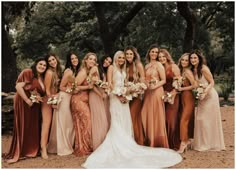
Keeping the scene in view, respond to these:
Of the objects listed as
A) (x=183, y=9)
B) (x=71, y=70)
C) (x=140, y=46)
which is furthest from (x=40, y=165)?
(x=140, y=46)

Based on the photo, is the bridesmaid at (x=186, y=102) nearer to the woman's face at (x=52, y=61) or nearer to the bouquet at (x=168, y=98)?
the bouquet at (x=168, y=98)

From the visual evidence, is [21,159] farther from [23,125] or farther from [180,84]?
[180,84]

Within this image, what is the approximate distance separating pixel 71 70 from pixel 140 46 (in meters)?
17.7

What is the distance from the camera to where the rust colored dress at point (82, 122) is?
775 centimetres

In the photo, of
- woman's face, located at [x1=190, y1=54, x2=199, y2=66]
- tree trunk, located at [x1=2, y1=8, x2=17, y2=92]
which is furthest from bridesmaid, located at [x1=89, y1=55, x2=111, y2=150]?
tree trunk, located at [x1=2, y1=8, x2=17, y2=92]

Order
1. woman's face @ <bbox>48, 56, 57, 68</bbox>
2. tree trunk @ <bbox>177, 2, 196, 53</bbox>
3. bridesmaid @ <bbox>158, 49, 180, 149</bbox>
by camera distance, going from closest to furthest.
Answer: woman's face @ <bbox>48, 56, 57, 68</bbox>
bridesmaid @ <bbox>158, 49, 180, 149</bbox>
tree trunk @ <bbox>177, 2, 196, 53</bbox>

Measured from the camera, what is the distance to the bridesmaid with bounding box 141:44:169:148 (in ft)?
25.7

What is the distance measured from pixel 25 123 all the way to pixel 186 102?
3.76m

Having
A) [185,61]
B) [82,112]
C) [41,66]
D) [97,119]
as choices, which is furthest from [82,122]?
[185,61]

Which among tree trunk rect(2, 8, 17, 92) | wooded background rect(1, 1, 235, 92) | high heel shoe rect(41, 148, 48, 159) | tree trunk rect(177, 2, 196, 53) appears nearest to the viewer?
high heel shoe rect(41, 148, 48, 159)

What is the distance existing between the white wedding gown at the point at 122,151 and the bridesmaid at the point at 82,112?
0.44m

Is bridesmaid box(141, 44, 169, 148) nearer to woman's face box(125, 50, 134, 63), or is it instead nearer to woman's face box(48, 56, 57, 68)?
woman's face box(125, 50, 134, 63)

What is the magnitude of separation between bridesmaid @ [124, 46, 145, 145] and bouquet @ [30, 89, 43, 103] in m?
2.07

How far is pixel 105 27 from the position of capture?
17.1 m
